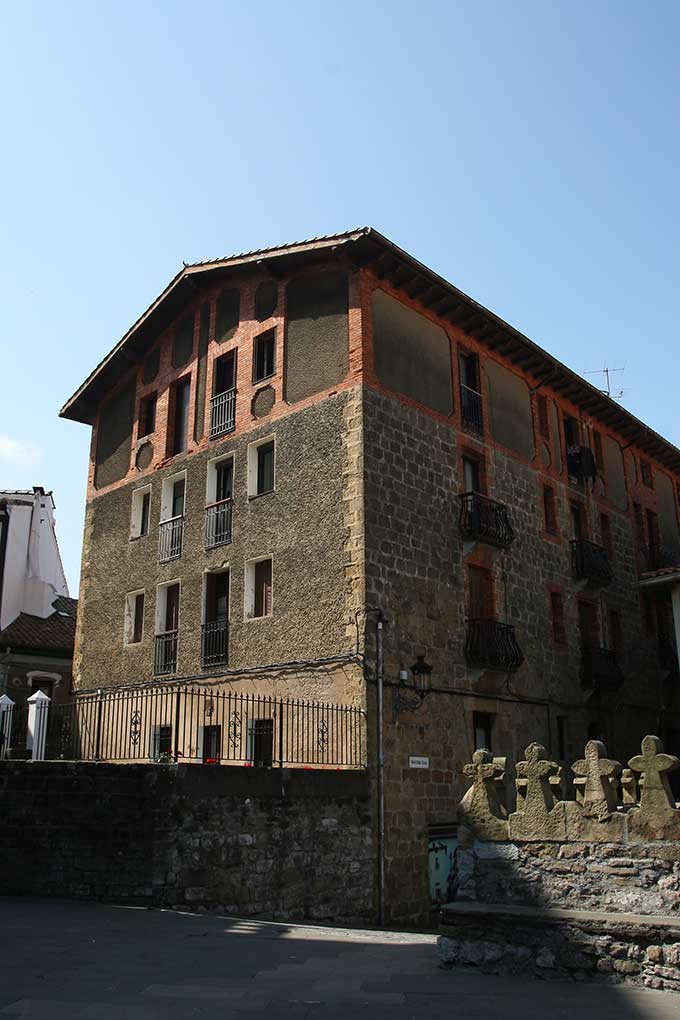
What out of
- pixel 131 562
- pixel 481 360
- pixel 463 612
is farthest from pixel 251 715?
pixel 481 360

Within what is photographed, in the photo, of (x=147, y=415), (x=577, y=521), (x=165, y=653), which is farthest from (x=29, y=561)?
(x=577, y=521)

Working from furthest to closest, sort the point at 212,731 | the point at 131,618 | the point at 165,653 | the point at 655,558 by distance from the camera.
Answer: the point at 655,558, the point at 131,618, the point at 165,653, the point at 212,731

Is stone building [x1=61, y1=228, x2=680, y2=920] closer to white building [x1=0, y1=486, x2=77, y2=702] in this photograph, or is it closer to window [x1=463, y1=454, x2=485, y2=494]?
window [x1=463, y1=454, x2=485, y2=494]

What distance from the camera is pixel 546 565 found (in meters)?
22.0

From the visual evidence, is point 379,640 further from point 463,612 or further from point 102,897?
point 102,897

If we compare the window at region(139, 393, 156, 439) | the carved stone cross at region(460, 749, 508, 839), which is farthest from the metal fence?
the window at region(139, 393, 156, 439)

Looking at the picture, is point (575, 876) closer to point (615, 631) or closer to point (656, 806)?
point (656, 806)

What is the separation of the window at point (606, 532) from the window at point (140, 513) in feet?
40.6

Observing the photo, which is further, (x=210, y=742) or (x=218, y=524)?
(x=218, y=524)

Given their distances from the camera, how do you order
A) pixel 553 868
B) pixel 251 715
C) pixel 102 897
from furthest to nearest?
pixel 251 715 → pixel 102 897 → pixel 553 868

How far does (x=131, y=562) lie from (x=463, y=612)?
28.3ft

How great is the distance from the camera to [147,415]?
2386cm

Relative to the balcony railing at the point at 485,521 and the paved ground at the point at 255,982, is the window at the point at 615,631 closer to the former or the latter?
the balcony railing at the point at 485,521

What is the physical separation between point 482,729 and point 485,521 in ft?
14.5
